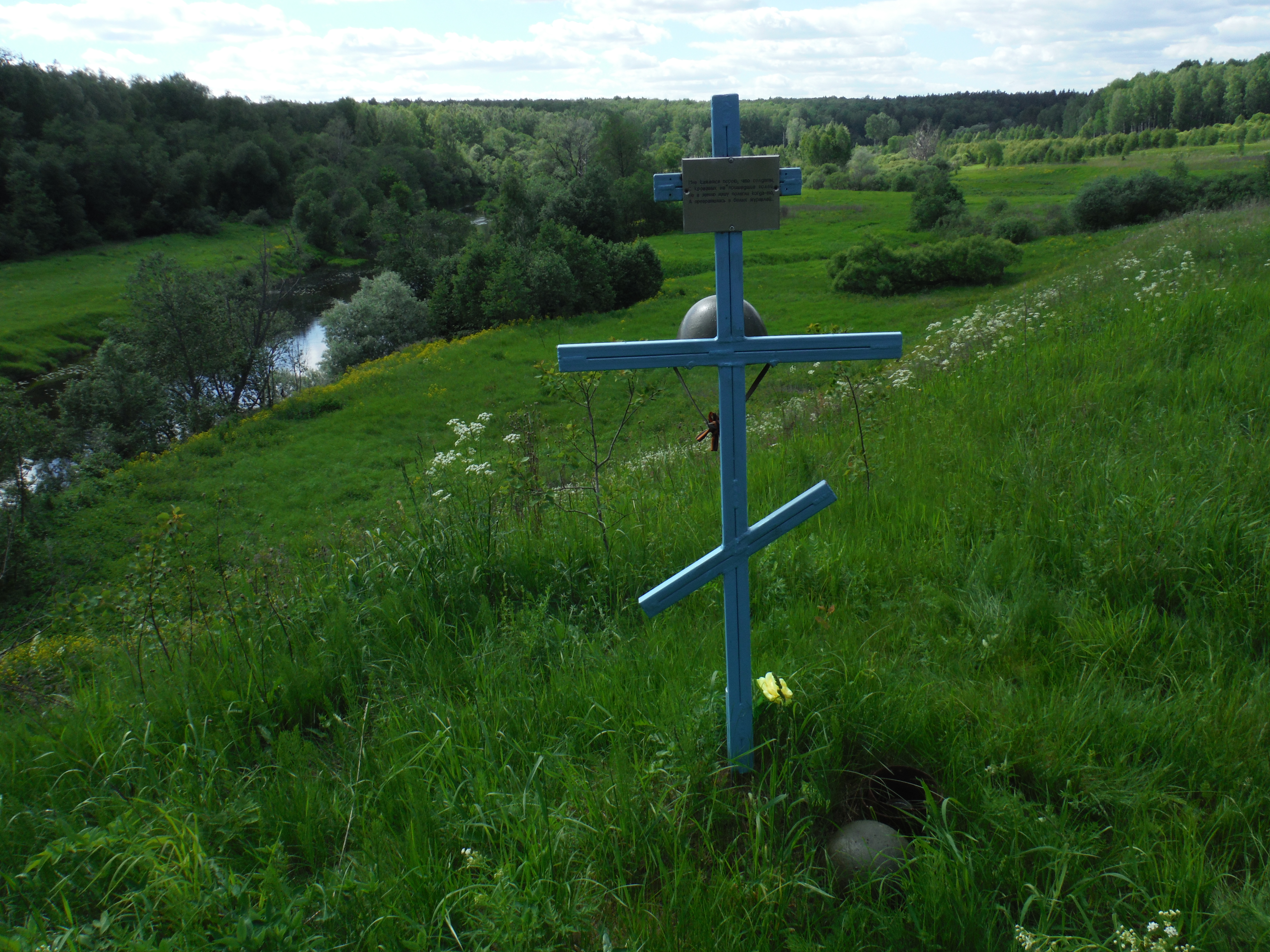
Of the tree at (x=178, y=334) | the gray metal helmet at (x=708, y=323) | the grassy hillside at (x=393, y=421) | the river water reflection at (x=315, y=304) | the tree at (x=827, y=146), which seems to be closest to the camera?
the gray metal helmet at (x=708, y=323)

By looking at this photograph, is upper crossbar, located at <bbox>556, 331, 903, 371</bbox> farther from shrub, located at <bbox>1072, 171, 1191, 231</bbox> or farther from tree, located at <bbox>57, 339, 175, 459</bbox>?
shrub, located at <bbox>1072, 171, 1191, 231</bbox>

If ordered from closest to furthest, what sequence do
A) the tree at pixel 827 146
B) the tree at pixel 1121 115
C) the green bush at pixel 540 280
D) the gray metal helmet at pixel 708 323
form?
the gray metal helmet at pixel 708 323
the green bush at pixel 540 280
the tree at pixel 827 146
the tree at pixel 1121 115

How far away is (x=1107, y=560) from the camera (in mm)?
3297

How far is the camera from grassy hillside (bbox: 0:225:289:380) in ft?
116

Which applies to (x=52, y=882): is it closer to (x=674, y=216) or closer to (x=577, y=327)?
(x=577, y=327)

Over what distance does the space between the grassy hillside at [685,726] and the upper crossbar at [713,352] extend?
1105 mm

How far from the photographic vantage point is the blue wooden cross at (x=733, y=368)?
7.56 ft

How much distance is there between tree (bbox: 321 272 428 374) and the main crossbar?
3409 cm

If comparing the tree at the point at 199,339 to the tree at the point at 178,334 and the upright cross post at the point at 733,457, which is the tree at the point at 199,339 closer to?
the tree at the point at 178,334

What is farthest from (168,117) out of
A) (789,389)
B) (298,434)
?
(789,389)

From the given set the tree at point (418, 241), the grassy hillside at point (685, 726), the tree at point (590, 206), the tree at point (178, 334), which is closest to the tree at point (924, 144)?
the tree at point (590, 206)

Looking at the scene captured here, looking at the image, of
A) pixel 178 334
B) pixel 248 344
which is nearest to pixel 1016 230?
pixel 248 344

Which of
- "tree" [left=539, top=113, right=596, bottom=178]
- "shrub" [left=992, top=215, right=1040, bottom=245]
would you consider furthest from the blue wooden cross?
"tree" [left=539, top=113, right=596, bottom=178]

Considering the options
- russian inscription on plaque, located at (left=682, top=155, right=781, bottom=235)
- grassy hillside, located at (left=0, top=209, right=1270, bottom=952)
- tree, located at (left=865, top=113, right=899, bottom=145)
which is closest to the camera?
grassy hillside, located at (left=0, top=209, right=1270, bottom=952)
